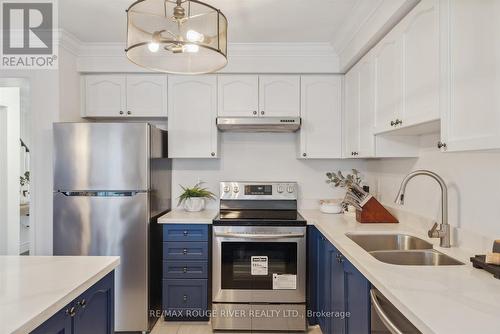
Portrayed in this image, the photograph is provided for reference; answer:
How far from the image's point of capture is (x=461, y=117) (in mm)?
1205

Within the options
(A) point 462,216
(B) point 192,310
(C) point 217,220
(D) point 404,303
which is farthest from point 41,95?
(A) point 462,216

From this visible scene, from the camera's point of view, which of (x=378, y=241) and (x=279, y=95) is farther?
(x=279, y=95)

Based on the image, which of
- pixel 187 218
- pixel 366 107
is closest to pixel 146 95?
pixel 187 218

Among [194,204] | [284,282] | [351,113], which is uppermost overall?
[351,113]

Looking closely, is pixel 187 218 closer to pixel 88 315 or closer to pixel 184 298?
pixel 184 298

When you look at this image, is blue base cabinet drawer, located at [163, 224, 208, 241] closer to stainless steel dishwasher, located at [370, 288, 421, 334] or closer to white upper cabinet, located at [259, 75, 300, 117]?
white upper cabinet, located at [259, 75, 300, 117]

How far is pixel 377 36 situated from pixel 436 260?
1.40m

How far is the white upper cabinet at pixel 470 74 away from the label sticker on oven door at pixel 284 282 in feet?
5.16

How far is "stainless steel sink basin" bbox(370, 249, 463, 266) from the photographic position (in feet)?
5.04

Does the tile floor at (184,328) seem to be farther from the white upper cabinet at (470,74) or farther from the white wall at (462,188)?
the white upper cabinet at (470,74)

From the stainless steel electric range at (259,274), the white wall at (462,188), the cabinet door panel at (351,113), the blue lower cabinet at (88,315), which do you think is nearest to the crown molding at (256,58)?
the cabinet door panel at (351,113)

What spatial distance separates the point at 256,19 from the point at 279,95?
2.38 feet

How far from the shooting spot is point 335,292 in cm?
193

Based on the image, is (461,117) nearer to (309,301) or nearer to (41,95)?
(309,301)
